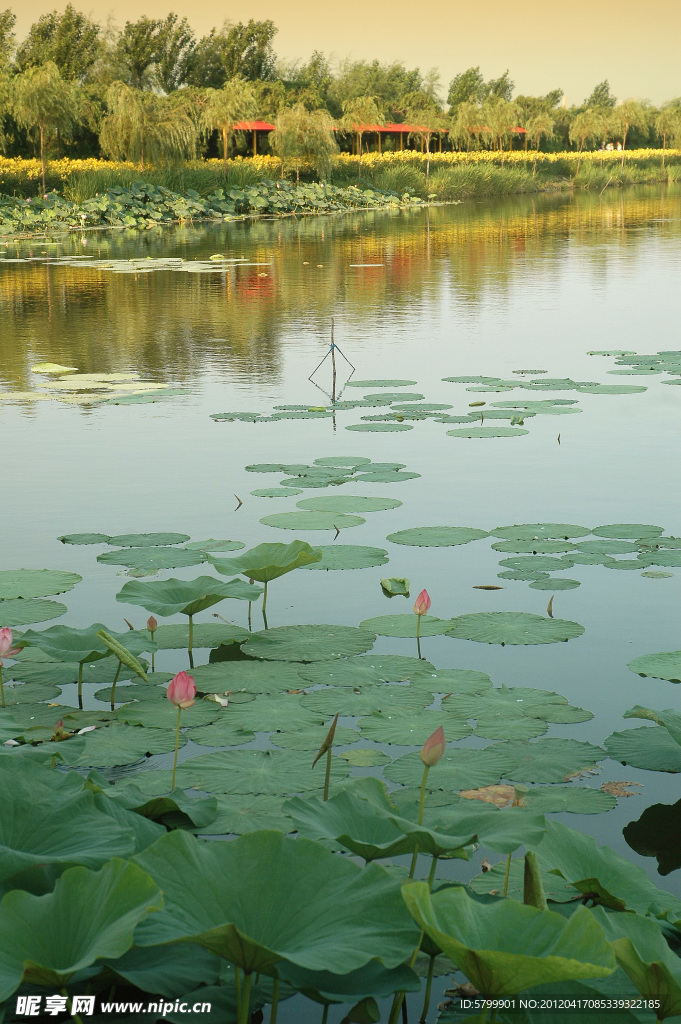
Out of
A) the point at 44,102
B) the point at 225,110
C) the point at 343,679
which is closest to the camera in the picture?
the point at 343,679

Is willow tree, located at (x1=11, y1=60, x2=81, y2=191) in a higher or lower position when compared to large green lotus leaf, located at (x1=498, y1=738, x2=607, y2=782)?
higher

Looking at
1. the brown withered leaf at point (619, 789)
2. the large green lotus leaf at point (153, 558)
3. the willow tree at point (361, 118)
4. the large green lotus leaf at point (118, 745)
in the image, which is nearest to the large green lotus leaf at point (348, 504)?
the large green lotus leaf at point (153, 558)

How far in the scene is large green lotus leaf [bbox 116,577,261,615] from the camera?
2.91 meters

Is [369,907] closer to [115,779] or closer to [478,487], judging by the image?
[115,779]

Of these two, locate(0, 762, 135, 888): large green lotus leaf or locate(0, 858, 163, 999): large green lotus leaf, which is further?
locate(0, 762, 135, 888): large green lotus leaf

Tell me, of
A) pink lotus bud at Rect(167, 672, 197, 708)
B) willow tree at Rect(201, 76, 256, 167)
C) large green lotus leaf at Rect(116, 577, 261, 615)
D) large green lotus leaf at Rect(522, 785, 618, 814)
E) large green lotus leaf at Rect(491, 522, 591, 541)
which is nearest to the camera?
pink lotus bud at Rect(167, 672, 197, 708)

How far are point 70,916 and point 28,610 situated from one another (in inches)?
84.5

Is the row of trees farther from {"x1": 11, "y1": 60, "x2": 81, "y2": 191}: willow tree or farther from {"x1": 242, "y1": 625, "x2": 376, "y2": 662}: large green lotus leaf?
{"x1": 242, "y1": 625, "x2": 376, "y2": 662}: large green lotus leaf

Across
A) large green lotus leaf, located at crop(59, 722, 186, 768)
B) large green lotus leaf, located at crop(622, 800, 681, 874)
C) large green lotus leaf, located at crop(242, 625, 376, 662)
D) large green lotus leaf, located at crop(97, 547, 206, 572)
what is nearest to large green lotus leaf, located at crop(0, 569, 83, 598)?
large green lotus leaf, located at crop(97, 547, 206, 572)

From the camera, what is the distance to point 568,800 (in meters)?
2.24

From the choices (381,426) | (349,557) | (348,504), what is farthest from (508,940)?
(381,426)

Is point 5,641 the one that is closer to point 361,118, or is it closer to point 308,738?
point 308,738

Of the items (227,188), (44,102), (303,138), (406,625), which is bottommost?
(406,625)

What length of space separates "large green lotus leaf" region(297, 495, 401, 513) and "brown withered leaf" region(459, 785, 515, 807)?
7.06ft
